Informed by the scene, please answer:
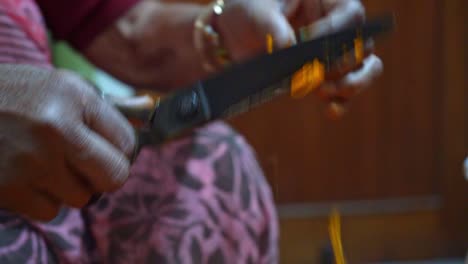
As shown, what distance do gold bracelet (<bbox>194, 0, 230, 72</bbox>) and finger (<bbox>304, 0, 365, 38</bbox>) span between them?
0.37ft

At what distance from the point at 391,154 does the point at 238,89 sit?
106cm

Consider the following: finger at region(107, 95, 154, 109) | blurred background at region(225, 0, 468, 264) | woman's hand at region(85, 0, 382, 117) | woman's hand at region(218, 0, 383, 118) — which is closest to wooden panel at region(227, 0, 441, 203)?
blurred background at region(225, 0, 468, 264)

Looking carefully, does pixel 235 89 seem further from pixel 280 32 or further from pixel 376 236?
pixel 376 236

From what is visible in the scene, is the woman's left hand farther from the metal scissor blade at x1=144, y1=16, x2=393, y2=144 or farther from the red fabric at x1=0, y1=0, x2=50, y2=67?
the red fabric at x1=0, y1=0, x2=50, y2=67

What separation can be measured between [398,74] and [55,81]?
111cm

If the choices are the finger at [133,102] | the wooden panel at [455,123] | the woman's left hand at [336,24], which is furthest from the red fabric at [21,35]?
the wooden panel at [455,123]

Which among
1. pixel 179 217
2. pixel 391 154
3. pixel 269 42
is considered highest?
pixel 269 42

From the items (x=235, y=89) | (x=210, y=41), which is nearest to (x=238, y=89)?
(x=235, y=89)

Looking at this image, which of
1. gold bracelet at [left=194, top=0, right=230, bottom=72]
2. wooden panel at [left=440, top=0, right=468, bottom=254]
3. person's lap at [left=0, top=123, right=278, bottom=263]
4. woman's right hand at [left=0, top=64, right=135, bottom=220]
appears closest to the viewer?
woman's right hand at [left=0, top=64, right=135, bottom=220]

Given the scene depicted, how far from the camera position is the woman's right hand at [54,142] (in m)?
0.35

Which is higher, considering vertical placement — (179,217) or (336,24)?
(336,24)

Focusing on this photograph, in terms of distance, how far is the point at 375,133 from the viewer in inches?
54.6

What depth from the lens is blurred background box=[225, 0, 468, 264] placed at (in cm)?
135

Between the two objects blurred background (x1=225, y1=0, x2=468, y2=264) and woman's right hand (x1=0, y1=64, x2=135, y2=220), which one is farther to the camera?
blurred background (x1=225, y1=0, x2=468, y2=264)
